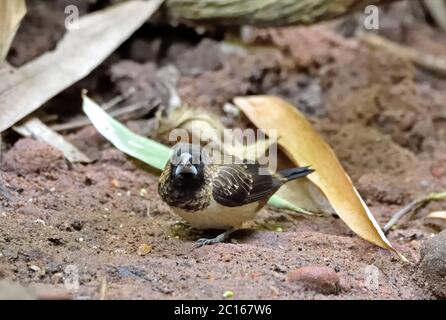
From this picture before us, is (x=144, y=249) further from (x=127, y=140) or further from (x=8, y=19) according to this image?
(x=8, y=19)

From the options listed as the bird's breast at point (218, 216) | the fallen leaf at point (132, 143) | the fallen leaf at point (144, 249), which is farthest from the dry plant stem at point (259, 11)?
the fallen leaf at point (144, 249)

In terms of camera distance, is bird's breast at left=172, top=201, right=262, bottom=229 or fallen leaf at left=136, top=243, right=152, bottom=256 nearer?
fallen leaf at left=136, top=243, right=152, bottom=256

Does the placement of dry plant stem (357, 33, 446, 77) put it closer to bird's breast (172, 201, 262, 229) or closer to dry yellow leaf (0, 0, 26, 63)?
bird's breast (172, 201, 262, 229)

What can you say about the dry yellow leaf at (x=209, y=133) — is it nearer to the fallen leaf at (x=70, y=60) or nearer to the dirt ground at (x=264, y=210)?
the dirt ground at (x=264, y=210)

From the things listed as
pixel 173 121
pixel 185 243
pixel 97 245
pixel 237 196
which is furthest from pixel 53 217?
pixel 173 121

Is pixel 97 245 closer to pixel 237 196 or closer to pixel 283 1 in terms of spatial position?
pixel 237 196

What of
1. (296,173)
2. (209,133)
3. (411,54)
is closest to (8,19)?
(209,133)

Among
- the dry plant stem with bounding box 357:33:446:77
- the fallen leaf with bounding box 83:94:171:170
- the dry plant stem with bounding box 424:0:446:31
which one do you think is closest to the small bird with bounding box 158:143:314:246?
the fallen leaf with bounding box 83:94:171:170
